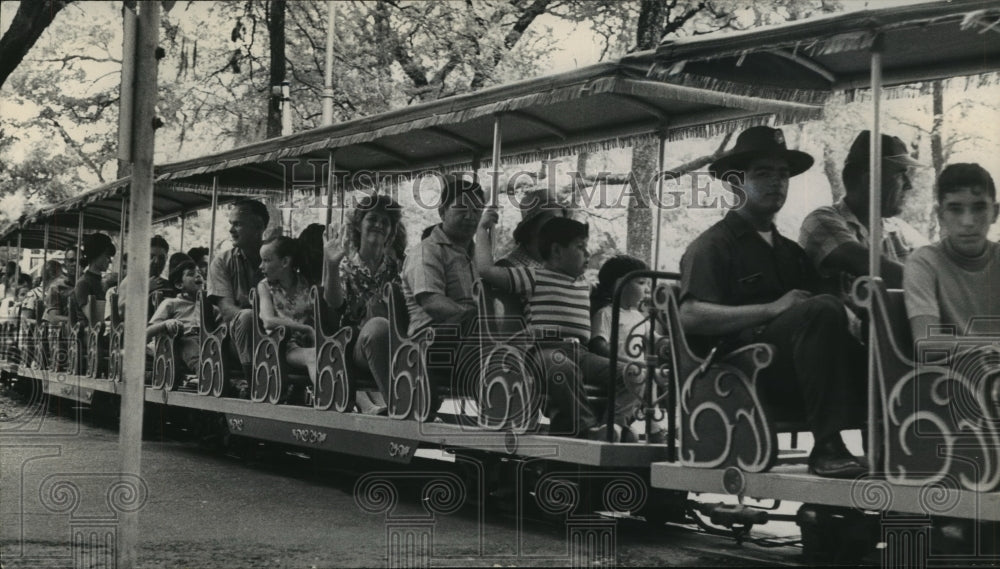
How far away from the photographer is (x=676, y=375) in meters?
6.98

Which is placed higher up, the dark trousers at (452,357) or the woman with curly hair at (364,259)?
the woman with curly hair at (364,259)

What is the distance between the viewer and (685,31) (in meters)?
21.3

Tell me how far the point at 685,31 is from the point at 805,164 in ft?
47.1

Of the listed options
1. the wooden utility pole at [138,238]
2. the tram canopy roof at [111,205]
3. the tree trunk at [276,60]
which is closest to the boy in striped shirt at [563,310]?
the wooden utility pole at [138,238]

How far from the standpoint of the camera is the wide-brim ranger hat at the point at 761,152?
7.12 metres

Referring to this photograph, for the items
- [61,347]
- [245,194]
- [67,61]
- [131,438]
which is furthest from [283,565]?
[67,61]

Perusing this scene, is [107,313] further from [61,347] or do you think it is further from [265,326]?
[265,326]

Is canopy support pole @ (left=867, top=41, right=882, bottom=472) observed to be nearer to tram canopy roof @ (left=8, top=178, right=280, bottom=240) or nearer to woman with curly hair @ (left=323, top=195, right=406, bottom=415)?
woman with curly hair @ (left=323, top=195, right=406, bottom=415)

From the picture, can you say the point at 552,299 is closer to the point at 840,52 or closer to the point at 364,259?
the point at 840,52

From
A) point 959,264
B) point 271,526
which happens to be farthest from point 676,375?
point 271,526

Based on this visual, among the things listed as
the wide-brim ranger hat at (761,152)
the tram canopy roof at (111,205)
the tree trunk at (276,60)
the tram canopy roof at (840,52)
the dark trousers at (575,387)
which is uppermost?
the tree trunk at (276,60)

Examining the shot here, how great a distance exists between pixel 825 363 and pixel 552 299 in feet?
8.24

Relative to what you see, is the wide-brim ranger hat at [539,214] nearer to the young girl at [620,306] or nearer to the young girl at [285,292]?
the young girl at [620,306]

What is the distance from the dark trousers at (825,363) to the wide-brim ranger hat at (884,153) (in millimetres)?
1065
